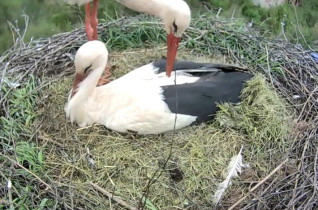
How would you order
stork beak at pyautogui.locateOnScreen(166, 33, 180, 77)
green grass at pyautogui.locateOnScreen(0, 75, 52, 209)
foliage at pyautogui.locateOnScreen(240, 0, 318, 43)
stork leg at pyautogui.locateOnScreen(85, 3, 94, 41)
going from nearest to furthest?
green grass at pyautogui.locateOnScreen(0, 75, 52, 209) < stork beak at pyautogui.locateOnScreen(166, 33, 180, 77) < stork leg at pyautogui.locateOnScreen(85, 3, 94, 41) < foliage at pyautogui.locateOnScreen(240, 0, 318, 43)

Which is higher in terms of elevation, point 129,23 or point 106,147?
point 129,23

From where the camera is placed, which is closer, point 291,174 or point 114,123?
point 291,174

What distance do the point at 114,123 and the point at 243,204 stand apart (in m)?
0.61

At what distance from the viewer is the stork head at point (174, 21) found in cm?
215

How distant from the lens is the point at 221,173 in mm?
1982

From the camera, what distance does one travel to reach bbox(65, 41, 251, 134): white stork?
6.72 ft

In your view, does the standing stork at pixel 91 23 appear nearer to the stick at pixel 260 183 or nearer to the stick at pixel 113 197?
the stick at pixel 113 197

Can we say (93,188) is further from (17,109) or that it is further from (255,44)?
(255,44)

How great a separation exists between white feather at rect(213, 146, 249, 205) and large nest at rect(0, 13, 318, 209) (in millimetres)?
26

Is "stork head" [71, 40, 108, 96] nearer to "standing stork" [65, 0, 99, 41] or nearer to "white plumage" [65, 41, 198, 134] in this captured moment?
"white plumage" [65, 41, 198, 134]

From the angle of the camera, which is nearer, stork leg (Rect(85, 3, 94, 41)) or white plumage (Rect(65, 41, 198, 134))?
white plumage (Rect(65, 41, 198, 134))

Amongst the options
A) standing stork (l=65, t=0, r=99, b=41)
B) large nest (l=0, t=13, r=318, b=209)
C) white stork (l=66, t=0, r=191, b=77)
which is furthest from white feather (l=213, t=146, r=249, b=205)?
standing stork (l=65, t=0, r=99, b=41)

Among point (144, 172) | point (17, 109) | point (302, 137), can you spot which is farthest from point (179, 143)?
point (17, 109)

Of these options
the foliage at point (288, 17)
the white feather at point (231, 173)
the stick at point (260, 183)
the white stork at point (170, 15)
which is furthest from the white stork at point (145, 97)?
the foliage at point (288, 17)
